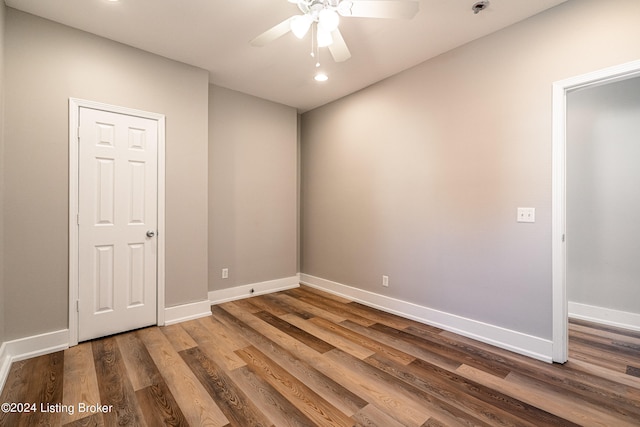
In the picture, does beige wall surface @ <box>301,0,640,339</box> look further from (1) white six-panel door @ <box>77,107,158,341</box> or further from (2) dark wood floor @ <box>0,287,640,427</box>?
(1) white six-panel door @ <box>77,107,158,341</box>

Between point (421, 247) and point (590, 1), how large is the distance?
7.90ft

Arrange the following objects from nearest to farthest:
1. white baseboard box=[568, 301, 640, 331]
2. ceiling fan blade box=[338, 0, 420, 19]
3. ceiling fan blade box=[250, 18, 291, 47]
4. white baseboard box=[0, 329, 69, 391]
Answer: ceiling fan blade box=[338, 0, 420, 19] < ceiling fan blade box=[250, 18, 291, 47] < white baseboard box=[0, 329, 69, 391] < white baseboard box=[568, 301, 640, 331]

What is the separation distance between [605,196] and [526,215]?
1.54 m

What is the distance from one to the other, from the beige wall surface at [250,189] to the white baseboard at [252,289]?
7cm

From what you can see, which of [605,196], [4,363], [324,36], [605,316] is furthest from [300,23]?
[605,316]

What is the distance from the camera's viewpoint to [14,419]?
166 centimetres

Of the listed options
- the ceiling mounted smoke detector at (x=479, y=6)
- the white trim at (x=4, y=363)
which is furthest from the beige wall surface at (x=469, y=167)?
the white trim at (x=4, y=363)

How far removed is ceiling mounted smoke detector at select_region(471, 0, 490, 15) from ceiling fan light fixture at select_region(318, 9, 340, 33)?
1285 millimetres

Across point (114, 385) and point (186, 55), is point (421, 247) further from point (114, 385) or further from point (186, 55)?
point (186, 55)

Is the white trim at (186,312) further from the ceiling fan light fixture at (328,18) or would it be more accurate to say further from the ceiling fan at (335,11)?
the ceiling fan light fixture at (328,18)

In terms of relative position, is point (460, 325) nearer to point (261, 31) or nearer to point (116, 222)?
point (261, 31)

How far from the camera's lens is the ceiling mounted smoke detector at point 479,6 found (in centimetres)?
221

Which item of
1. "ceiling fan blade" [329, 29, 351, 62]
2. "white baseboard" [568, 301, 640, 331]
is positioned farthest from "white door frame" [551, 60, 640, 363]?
"ceiling fan blade" [329, 29, 351, 62]

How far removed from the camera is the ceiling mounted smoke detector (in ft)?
7.27
